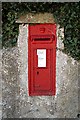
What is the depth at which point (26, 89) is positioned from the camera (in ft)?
20.6

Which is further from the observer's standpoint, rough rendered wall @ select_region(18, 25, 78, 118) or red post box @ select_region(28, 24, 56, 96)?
rough rendered wall @ select_region(18, 25, 78, 118)

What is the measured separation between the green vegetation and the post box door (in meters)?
0.41

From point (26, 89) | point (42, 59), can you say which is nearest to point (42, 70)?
point (42, 59)

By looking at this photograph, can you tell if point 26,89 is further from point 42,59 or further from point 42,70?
point 42,59

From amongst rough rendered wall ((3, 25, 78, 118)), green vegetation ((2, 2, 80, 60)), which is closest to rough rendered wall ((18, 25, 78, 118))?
rough rendered wall ((3, 25, 78, 118))

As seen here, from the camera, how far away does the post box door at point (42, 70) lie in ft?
20.0

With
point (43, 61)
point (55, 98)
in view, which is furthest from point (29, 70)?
point (55, 98)

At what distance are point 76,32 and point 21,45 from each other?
0.99 meters

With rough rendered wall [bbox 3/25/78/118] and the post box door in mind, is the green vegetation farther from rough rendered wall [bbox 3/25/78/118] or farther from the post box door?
the post box door

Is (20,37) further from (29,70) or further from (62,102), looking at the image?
(62,102)

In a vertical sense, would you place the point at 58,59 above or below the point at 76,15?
below

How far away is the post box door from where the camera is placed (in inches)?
241

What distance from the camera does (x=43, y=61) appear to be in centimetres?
614

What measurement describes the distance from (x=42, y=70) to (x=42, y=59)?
20 cm
